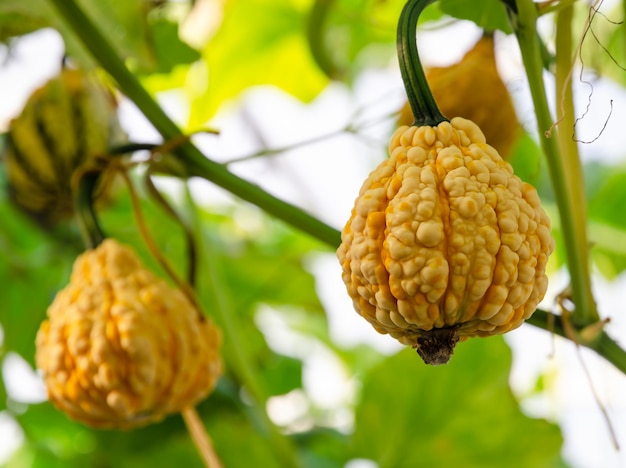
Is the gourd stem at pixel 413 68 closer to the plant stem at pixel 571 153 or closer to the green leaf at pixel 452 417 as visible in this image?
the plant stem at pixel 571 153

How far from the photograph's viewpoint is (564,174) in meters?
0.58

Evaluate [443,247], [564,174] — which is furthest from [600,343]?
[443,247]

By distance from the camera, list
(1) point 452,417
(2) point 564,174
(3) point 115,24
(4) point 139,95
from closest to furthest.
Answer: (2) point 564,174 → (4) point 139,95 → (3) point 115,24 → (1) point 452,417

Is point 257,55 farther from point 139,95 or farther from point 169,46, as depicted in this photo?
point 139,95

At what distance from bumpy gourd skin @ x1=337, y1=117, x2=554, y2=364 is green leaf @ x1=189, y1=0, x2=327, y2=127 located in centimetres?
86

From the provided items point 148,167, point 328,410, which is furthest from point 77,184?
point 328,410

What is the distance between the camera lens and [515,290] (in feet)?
1.42

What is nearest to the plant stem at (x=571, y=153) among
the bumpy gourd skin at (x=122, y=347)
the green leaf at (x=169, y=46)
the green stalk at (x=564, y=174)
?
the green stalk at (x=564, y=174)

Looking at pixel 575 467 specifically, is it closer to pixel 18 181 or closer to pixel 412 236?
pixel 18 181

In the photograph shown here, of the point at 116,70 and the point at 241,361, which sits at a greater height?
the point at 116,70

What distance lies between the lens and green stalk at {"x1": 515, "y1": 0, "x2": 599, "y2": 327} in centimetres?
55

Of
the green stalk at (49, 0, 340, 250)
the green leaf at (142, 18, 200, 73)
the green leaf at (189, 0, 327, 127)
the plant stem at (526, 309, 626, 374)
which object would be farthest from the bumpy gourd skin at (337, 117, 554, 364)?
the green leaf at (189, 0, 327, 127)

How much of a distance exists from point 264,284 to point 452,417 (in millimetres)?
354

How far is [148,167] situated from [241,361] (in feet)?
0.94
